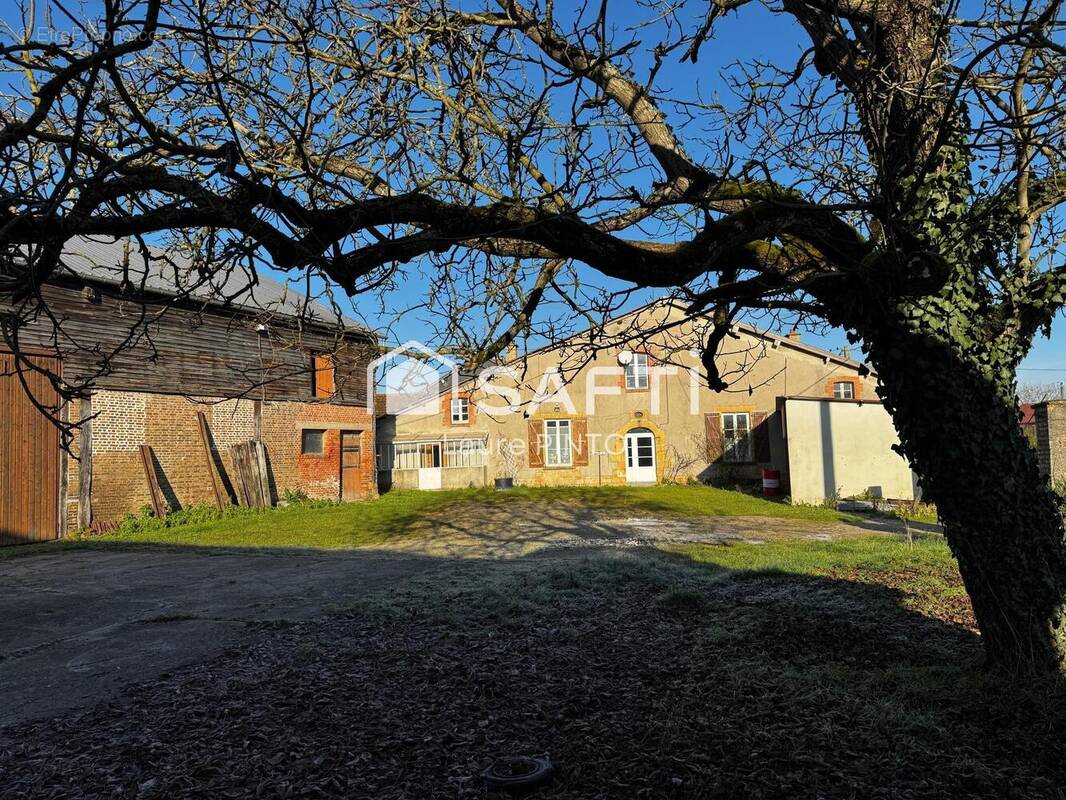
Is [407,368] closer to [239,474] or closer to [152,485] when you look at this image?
[152,485]

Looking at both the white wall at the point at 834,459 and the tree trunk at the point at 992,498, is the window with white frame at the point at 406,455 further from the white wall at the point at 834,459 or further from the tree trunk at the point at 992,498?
the tree trunk at the point at 992,498

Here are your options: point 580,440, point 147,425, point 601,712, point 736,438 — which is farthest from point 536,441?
point 601,712

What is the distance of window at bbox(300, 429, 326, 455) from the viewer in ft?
67.9

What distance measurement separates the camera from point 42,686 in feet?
14.8

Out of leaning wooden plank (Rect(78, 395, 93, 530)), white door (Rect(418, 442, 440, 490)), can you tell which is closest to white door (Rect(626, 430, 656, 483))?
white door (Rect(418, 442, 440, 490))

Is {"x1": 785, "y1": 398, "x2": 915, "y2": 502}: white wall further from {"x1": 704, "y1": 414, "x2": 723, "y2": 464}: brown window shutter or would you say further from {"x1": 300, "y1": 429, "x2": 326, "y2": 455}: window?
{"x1": 300, "y1": 429, "x2": 326, "y2": 455}: window

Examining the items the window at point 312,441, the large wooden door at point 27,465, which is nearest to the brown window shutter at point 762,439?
the window at point 312,441

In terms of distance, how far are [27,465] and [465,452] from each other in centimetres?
1540

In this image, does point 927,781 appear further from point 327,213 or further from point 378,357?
point 378,357

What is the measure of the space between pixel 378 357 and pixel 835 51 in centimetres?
389

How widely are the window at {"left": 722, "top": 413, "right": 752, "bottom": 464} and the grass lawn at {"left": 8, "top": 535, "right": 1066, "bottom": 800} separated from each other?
1912 cm

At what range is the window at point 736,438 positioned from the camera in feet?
80.9

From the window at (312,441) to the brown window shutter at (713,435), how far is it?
13169mm

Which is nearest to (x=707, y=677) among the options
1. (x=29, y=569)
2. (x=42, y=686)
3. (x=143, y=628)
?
(x=42, y=686)
